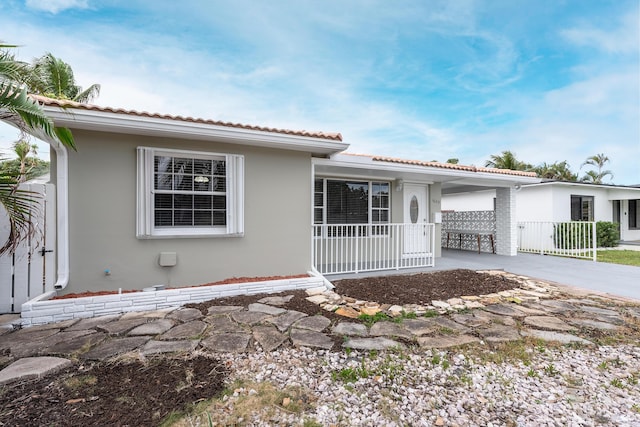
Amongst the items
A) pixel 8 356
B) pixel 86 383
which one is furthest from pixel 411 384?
pixel 8 356

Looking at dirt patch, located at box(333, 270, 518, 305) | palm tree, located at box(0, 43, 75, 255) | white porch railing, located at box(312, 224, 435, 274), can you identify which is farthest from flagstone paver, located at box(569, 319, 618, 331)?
palm tree, located at box(0, 43, 75, 255)

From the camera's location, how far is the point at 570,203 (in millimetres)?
13758

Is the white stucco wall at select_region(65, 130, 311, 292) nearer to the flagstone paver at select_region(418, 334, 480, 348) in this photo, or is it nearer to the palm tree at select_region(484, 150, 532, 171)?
the flagstone paver at select_region(418, 334, 480, 348)

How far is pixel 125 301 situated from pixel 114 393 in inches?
99.4

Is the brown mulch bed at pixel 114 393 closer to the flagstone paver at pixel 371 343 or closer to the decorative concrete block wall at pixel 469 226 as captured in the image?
the flagstone paver at pixel 371 343

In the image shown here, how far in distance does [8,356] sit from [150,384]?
1.98 meters

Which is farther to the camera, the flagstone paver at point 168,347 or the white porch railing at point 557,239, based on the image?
the white porch railing at point 557,239

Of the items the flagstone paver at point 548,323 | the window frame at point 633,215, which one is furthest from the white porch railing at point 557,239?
the window frame at point 633,215

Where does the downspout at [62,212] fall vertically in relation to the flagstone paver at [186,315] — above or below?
above

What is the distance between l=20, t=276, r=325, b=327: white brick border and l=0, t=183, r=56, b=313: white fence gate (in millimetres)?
325

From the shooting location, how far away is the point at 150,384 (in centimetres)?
250

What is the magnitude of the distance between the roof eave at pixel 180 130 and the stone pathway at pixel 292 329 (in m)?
2.99

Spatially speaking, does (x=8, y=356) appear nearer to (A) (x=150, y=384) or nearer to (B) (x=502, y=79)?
(A) (x=150, y=384)

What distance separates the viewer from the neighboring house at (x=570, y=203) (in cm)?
1327
